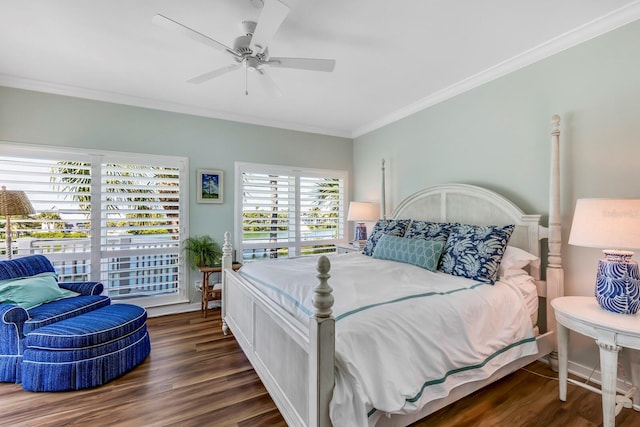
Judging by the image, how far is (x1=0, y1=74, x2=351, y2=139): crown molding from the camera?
309 cm

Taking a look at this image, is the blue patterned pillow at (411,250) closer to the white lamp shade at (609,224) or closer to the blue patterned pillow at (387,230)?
the blue patterned pillow at (387,230)

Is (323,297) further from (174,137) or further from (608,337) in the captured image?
(174,137)

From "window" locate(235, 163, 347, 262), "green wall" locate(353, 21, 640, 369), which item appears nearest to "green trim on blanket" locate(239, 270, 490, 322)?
"green wall" locate(353, 21, 640, 369)

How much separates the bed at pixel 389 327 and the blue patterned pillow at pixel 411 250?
0.04m

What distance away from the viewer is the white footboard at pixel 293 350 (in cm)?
129

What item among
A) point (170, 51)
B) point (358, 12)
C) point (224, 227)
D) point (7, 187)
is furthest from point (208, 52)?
point (7, 187)

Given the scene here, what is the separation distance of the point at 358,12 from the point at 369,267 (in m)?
1.98

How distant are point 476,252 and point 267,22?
87.7 inches

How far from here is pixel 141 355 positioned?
8.20ft

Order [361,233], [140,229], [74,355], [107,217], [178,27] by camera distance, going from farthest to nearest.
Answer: [361,233] < [140,229] < [107,217] < [74,355] < [178,27]

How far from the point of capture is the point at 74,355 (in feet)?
6.95

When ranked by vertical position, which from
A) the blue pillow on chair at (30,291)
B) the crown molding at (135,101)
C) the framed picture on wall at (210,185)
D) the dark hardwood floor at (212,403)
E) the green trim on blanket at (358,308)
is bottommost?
the dark hardwood floor at (212,403)

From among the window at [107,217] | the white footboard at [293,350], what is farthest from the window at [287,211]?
the white footboard at [293,350]

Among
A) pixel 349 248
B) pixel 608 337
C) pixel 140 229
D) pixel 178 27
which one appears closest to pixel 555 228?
pixel 608 337
